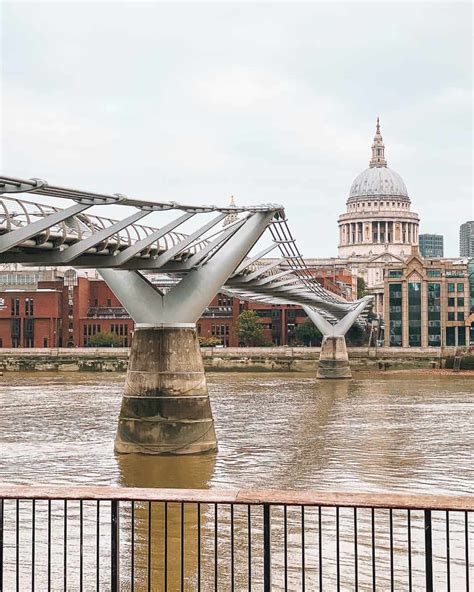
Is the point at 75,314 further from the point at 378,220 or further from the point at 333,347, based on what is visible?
the point at 378,220

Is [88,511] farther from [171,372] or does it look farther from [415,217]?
[415,217]

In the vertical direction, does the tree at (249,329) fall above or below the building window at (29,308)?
below

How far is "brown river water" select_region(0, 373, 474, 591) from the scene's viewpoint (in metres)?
17.5

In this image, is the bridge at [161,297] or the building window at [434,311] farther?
the building window at [434,311]

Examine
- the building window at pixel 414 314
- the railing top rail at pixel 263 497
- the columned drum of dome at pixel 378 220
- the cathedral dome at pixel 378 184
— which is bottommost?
the railing top rail at pixel 263 497

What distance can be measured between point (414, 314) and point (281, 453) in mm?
78100

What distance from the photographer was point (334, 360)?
78.9m

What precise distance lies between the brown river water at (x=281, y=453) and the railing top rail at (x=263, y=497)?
21.7 feet

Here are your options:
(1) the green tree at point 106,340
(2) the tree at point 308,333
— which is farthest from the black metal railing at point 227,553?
(2) the tree at point 308,333

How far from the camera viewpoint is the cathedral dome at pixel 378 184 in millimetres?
178000

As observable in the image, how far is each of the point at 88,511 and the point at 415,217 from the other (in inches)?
6455

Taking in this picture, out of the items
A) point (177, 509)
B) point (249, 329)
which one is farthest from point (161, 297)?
point (249, 329)

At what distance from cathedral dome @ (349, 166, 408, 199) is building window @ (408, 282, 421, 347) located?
7424cm

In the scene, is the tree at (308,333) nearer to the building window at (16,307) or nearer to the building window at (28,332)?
the building window at (28,332)
